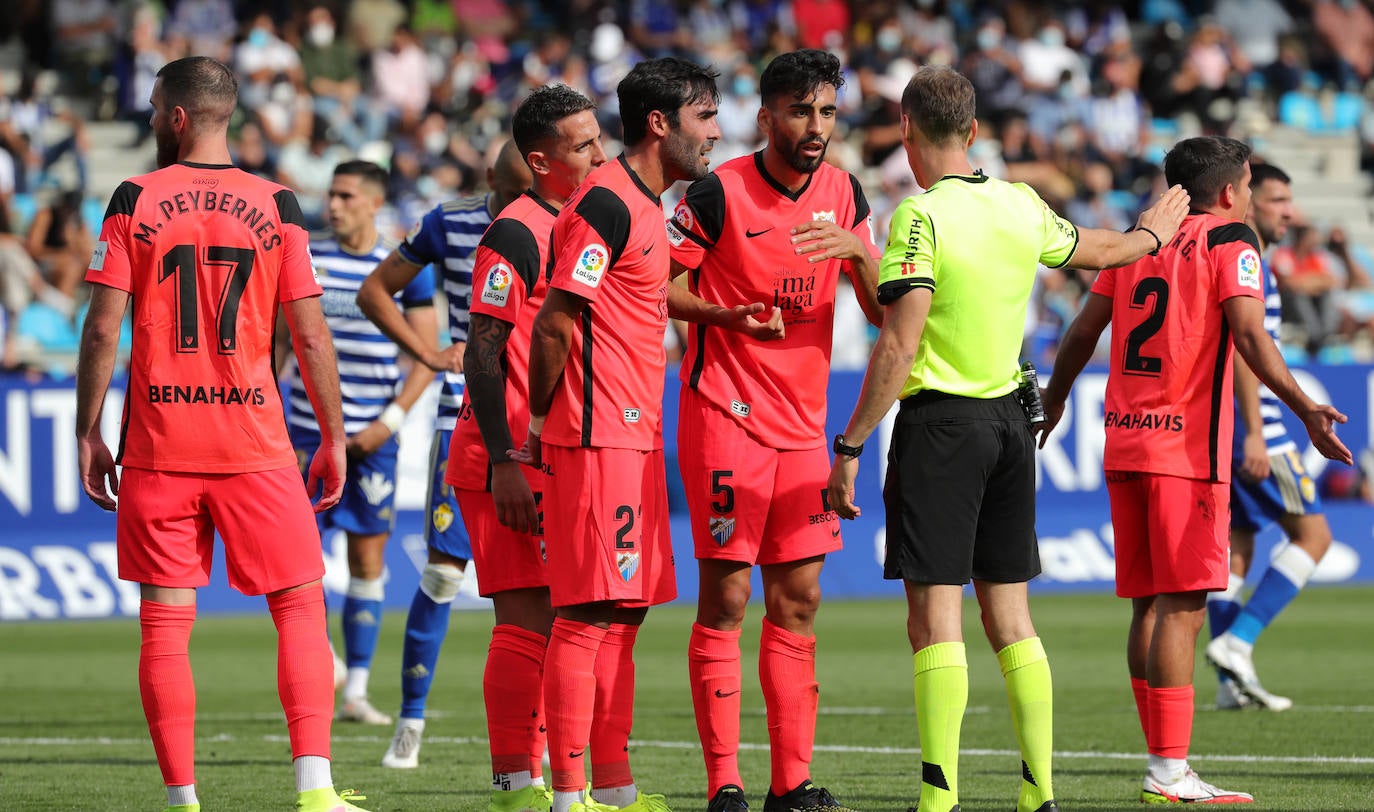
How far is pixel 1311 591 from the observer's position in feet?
54.4

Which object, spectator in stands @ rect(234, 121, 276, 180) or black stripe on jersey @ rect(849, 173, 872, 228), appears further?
spectator in stands @ rect(234, 121, 276, 180)

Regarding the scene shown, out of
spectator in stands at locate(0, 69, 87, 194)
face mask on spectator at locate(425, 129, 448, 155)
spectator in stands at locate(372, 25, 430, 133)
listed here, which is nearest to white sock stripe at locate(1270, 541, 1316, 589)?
face mask on spectator at locate(425, 129, 448, 155)

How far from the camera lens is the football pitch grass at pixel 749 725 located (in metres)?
7.23

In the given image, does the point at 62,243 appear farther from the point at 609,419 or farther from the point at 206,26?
the point at 609,419

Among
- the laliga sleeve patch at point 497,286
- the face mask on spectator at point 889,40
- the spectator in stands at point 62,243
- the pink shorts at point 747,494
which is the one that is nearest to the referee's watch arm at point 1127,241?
the pink shorts at point 747,494

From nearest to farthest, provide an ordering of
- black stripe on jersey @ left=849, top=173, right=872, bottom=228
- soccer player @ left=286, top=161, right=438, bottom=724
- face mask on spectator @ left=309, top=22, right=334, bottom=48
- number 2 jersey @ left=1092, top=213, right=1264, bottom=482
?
black stripe on jersey @ left=849, top=173, right=872, bottom=228, number 2 jersey @ left=1092, top=213, right=1264, bottom=482, soccer player @ left=286, top=161, right=438, bottom=724, face mask on spectator @ left=309, top=22, right=334, bottom=48

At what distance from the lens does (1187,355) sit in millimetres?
7051

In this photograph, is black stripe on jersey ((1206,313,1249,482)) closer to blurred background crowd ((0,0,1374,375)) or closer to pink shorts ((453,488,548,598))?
pink shorts ((453,488,548,598))

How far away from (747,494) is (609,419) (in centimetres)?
68

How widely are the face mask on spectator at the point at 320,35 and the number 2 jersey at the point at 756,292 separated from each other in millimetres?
17991

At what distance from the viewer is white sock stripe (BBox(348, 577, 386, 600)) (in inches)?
385

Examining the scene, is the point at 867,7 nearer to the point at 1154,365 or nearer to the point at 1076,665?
the point at 1076,665

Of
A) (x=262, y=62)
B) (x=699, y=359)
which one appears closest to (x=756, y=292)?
(x=699, y=359)

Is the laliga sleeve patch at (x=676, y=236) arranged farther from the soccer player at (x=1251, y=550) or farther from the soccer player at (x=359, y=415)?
the soccer player at (x=1251, y=550)
